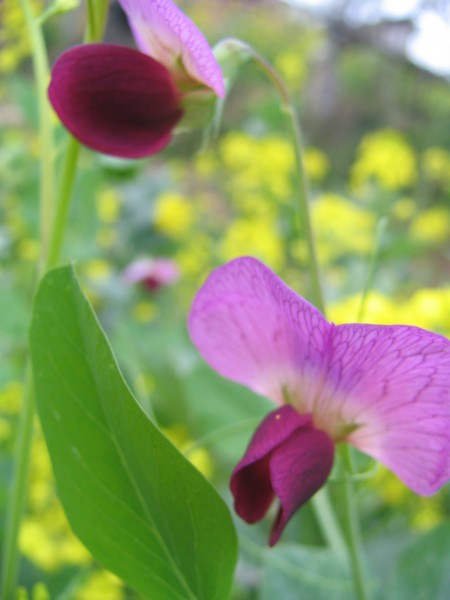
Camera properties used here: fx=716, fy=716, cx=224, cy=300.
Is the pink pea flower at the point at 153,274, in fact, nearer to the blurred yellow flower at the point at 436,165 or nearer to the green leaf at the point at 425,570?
the green leaf at the point at 425,570

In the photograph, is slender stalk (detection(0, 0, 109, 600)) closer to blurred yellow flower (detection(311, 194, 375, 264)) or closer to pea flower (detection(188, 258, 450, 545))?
pea flower (detection(188, 258, 450, 545))

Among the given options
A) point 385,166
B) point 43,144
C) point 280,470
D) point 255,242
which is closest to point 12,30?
point 43,144

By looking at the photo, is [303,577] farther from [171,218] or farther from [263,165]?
[263,165]

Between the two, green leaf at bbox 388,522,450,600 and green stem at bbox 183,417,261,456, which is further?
green leaf at bbox 388,522,450,600

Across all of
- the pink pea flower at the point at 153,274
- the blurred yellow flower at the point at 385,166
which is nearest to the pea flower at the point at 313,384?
the pink pea flower at the point at 153,274

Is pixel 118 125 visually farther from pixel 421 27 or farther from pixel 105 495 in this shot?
pixel 421 27

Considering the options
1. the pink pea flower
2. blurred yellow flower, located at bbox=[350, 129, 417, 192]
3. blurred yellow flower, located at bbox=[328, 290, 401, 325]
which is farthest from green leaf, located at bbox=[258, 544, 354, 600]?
blurred yellow flower, located at bbox=[350, 129, 417, 192]
